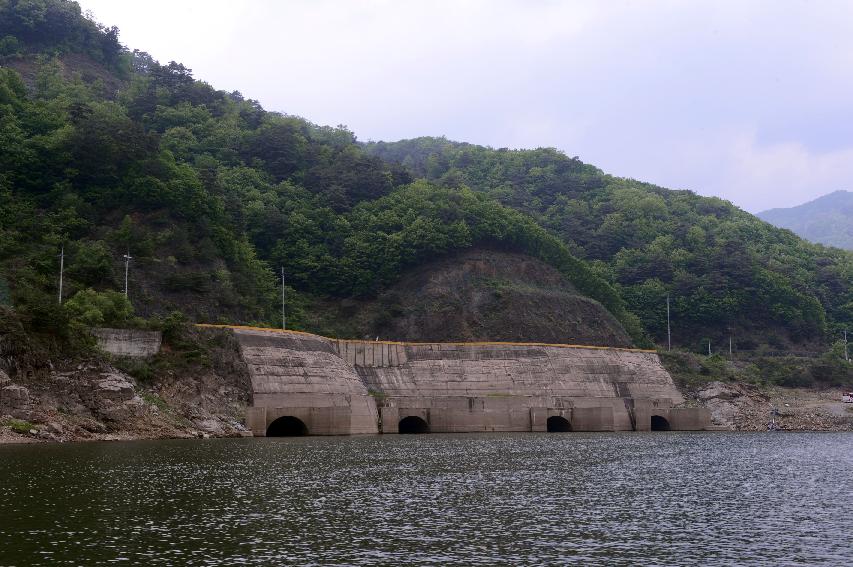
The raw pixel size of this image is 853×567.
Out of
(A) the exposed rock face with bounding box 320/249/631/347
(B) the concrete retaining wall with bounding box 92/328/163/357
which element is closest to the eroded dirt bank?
(B) the concrete retaining wall with bounding box 92/328/163/357

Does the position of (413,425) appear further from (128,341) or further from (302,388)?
(128,341)

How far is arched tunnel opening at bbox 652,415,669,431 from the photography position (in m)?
76.2

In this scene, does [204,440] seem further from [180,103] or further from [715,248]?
[715,248]

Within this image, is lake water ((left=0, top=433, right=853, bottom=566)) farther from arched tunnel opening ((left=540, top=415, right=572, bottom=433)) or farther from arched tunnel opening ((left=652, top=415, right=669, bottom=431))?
arched tunnel opening ((left=652, top=415, right=669, bottom=431))

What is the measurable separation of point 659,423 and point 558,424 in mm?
10935

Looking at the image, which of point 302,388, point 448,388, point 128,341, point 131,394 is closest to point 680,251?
point 448,388

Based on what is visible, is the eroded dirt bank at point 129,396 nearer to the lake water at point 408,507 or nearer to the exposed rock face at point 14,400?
the exposed rock face at point 14,400

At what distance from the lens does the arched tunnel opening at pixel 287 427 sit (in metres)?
58.4

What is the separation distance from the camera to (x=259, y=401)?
55.6 meters

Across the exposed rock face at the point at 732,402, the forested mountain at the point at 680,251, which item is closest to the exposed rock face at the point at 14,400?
the exposed rock face at the point at 732,402

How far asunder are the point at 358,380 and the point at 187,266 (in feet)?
68.9

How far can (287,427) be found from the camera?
6025 cm

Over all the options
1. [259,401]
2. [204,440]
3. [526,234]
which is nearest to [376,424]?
[259,401]

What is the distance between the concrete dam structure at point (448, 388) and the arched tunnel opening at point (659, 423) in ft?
0.30
